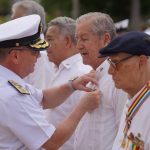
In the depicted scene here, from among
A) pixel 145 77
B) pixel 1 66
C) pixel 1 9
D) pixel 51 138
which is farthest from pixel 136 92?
pixel 1 9

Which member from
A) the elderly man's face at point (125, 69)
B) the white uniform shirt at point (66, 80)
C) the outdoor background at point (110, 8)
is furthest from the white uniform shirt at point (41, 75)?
the outdoor background at point (110, 8)

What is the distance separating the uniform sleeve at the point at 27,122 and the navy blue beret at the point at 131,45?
23.0 inches

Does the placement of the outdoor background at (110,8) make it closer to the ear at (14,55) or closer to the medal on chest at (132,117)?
the ear at (14,55)

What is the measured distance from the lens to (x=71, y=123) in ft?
12.6

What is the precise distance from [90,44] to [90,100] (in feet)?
1.56

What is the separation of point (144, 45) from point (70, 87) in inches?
42.7

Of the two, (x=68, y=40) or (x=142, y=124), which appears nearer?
(x=142, y=124)

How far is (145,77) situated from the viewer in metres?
3.42

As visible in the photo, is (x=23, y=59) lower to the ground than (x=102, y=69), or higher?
higher

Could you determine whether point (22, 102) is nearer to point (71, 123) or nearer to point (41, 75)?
point (71, 123)

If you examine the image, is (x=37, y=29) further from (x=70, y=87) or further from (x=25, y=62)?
(x=70, y=87)

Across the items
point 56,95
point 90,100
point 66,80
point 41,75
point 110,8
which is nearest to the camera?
point 90,100

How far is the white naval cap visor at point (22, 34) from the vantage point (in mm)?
3725

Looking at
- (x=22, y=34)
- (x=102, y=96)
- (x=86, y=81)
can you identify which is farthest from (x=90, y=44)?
(x=22, y=34)
